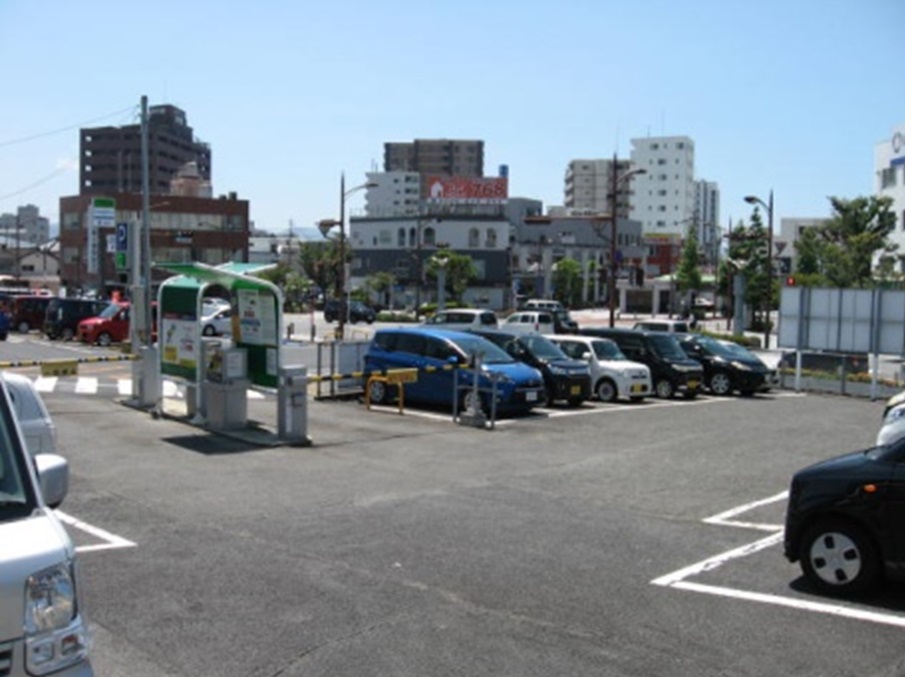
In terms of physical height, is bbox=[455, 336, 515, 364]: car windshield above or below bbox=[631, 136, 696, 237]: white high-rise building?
below

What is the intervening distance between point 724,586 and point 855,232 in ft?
192

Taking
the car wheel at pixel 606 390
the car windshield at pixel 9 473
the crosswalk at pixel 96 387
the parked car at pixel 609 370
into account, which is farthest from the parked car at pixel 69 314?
the car windshield at pixel 9 473

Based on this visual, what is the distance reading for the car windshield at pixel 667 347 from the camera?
26105mm

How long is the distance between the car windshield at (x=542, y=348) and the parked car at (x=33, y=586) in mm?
18385

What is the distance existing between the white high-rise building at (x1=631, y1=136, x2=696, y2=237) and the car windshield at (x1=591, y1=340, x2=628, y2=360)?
450ft

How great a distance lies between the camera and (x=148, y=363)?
1888 cm

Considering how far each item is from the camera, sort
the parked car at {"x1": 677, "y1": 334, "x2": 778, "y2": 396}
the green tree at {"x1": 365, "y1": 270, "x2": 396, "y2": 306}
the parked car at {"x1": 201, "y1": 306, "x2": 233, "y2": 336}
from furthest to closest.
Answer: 1. the green tree at {"x1": 365, "y1": 270, "x2": 396, "y2": 306}
2. the parked car at {"x1": 201, "y1": 306, "x2": 233, "y2": 336}
3. the parked car at {"x1": 677, "y1": 334, "x2": 778, "y2": 396}

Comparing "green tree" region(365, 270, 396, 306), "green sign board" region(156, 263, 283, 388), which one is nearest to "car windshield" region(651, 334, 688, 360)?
"green sign board" region(156, 263, 283, 388)

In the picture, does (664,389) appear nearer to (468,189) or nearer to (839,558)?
(839,558)

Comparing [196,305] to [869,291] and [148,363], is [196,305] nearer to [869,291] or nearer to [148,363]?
[148,363]

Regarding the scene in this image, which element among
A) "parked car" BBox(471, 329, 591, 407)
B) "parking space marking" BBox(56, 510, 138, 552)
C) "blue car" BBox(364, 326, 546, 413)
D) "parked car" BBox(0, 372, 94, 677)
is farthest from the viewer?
"parked car" BBox(471, 329, 591, 407)

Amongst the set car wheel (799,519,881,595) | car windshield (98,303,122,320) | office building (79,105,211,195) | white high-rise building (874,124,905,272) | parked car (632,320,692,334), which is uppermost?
office building (79,105,211,195)

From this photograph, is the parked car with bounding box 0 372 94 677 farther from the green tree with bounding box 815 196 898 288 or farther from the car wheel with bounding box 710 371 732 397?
the green tree with bounding box 815 196 898 288

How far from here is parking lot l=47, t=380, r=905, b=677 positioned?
623 cm
